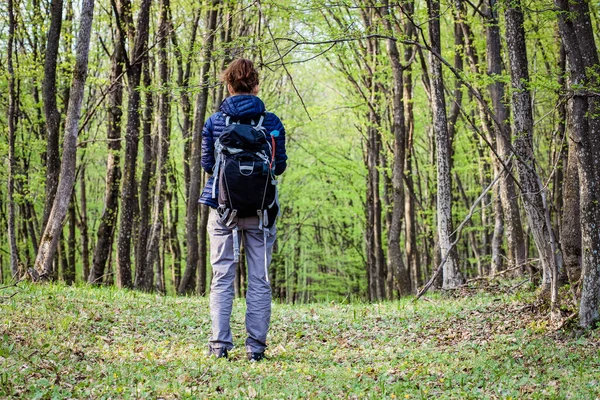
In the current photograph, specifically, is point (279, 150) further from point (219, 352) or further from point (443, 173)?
point (443, 173)

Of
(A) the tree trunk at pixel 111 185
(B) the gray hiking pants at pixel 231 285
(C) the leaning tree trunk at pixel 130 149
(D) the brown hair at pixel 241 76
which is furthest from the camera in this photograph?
(A) the tree trunk at pixel 111 185

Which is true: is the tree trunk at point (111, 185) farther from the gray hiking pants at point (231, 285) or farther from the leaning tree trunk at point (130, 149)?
the gray hiking pants at point (231, 285)

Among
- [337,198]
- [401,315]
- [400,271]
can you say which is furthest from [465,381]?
[337,198]

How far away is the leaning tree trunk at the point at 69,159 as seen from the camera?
869cm

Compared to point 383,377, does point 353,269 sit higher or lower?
lower

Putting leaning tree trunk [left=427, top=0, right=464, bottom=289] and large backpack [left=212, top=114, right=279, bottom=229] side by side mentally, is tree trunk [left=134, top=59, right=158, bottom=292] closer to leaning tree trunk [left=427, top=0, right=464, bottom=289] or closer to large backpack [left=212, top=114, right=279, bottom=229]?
leaning tree trunk [left=427, top=0, right=464, bottom=289]

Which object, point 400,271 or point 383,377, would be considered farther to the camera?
point 400,271

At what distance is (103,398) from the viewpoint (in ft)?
12.5

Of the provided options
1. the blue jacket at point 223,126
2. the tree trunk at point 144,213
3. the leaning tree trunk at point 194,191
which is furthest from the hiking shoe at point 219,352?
the leaning tree trunk at point 194,191

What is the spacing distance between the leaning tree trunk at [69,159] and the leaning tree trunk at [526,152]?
5.91m

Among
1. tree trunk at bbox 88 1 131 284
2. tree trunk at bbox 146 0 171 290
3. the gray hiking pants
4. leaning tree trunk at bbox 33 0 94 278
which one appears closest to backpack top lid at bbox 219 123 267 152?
the gray hiking pants

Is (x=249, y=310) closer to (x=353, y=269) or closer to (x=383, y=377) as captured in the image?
(x=383, y=377)

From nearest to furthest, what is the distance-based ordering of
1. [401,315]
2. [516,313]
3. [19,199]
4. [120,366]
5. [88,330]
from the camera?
1. [120,366]
2. [88,330]
3. [516,313]
4. [401,315]
5. [19,199]

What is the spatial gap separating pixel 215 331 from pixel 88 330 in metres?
1.57
